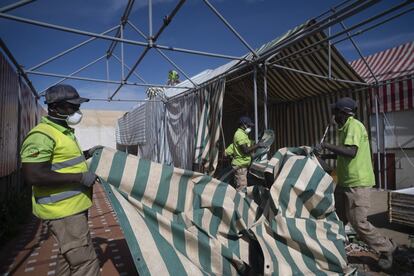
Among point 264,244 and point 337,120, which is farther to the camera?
point 337,120

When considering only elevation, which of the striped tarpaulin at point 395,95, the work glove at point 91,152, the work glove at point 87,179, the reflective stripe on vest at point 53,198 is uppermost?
the striped tarpaulin at point 395,95

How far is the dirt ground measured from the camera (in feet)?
10.3

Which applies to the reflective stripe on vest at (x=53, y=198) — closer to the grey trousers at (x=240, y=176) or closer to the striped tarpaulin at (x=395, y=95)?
the grey trousers at (x=240, y=176)

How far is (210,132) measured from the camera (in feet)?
19.1

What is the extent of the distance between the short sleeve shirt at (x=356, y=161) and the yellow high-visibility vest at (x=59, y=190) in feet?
8.91

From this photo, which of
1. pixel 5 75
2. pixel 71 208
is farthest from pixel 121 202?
pixel 5 75

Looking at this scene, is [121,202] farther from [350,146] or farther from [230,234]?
Result: [350,146]

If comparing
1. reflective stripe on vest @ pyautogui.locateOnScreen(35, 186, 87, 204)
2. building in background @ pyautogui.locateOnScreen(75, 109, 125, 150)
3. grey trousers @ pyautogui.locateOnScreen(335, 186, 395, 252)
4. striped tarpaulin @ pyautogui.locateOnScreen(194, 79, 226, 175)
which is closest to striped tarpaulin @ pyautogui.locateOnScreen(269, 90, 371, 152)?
striped tarpaulin @ pyautogui.locateOnScreen(194, 79, 226, 175)

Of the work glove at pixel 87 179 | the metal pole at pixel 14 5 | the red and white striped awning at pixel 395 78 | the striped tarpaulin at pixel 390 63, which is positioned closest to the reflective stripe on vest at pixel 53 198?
the work glove at pixel 87 179

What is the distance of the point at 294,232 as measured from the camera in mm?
2590

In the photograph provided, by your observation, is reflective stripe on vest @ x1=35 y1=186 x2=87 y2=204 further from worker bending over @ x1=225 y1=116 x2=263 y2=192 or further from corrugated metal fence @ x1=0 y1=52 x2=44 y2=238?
worker bending over @ x1=225 y1=116 x2=263 y2=192

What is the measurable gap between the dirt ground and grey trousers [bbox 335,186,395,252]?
1.03 feet

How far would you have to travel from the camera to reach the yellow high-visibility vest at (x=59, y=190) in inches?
87.0

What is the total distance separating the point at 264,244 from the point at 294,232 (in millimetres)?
293
